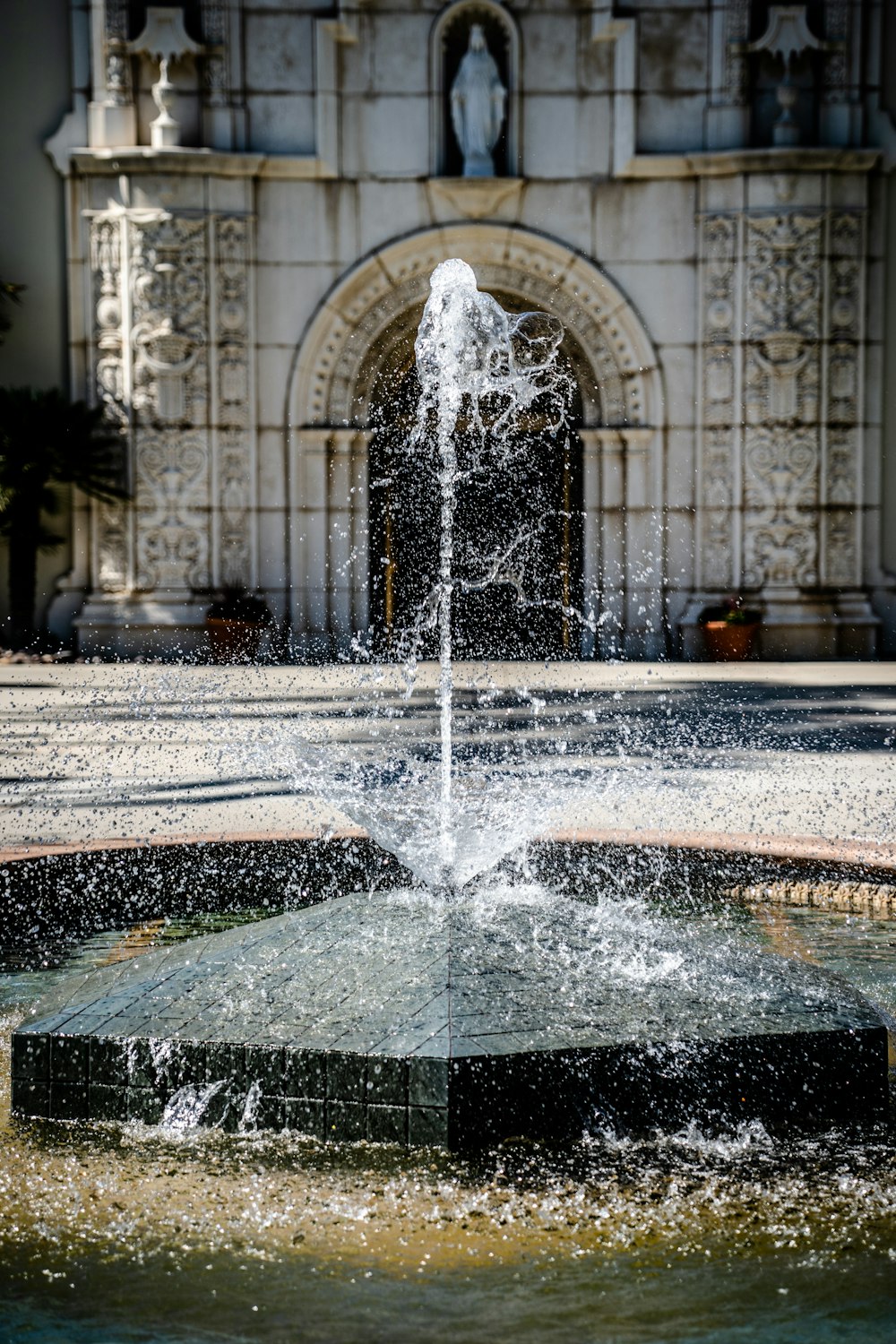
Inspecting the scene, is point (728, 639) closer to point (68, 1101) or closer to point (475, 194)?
point (475, 194)

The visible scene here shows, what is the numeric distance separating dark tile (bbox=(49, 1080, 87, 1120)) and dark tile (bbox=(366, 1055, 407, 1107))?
0.70 metres

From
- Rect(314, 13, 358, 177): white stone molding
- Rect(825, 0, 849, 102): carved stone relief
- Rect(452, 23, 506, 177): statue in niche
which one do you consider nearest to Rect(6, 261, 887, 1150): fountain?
Rect(452, 23, 506, 177): statue in niche

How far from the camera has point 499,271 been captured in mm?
17672

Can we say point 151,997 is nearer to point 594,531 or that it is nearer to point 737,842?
point 737,842

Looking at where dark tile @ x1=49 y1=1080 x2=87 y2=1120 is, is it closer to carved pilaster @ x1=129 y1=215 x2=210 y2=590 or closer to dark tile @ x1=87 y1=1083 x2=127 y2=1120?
dark tile @ x1=87 y1=1083 x2=127 y2=1120

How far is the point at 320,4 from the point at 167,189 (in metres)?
2.53

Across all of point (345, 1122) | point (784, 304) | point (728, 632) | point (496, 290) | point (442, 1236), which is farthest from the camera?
point (496, 290)

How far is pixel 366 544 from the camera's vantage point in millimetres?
17828

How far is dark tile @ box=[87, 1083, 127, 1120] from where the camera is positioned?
12.0ft

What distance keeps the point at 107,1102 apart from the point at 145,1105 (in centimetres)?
11

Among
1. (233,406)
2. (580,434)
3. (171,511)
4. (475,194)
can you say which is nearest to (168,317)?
(233,406)

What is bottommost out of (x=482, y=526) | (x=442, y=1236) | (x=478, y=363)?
(x=442, y=1236)

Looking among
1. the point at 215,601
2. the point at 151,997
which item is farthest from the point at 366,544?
the point at 151,997

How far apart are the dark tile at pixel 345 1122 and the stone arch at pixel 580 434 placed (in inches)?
550
